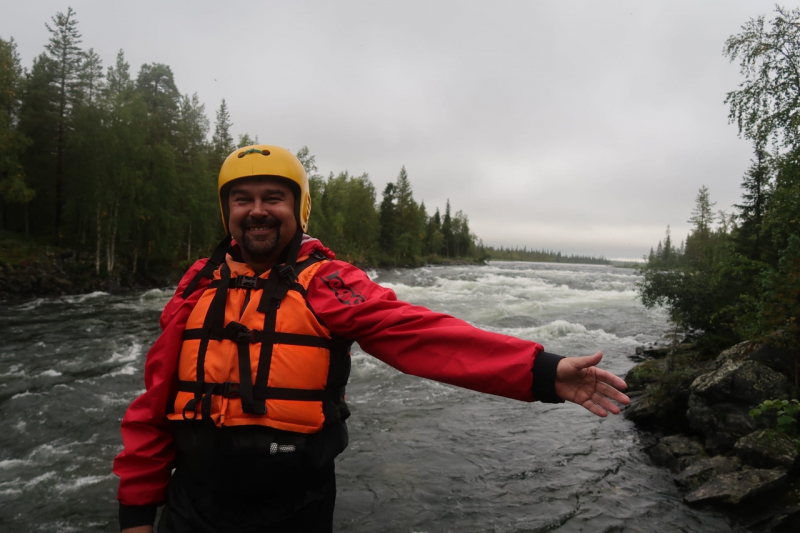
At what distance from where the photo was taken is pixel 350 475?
6.23 m

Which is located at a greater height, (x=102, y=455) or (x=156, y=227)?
(x=156, y=227)

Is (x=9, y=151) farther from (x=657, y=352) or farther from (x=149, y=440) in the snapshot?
(x=657, y=352)

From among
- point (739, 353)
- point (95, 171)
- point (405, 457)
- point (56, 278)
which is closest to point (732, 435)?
point (739, 353)

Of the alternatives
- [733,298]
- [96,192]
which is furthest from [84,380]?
[96,192]

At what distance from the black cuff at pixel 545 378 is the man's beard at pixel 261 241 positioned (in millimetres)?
1332

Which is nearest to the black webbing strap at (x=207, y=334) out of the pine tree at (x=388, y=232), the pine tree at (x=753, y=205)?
the pine tree at (x=753, y=205)

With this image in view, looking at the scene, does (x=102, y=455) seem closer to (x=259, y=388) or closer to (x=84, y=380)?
(x=84, y=380)

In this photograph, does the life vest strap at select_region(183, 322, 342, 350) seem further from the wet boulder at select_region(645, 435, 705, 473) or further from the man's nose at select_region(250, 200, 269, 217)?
the wet boulder at select_region(645, 435, 705, 473)

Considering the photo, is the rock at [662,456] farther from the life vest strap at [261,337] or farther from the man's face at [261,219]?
the man's face at [261,219]

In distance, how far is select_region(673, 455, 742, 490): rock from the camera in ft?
19.1

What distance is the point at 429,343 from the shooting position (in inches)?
72.1

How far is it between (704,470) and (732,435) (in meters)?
0.91

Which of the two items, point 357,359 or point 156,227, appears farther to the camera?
point 156,227

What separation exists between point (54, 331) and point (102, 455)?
9893 mm
